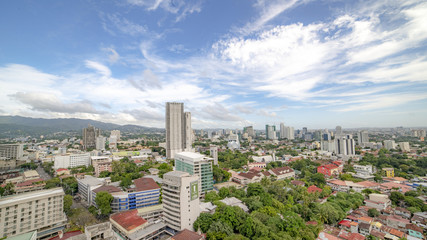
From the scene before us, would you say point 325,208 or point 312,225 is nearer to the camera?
point 312,225

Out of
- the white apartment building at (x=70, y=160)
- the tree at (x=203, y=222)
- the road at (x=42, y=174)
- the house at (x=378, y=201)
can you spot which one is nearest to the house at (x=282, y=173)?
the house at (x=378, y=201)

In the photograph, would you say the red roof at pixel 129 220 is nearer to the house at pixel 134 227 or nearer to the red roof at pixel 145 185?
the house at pixel 134 227

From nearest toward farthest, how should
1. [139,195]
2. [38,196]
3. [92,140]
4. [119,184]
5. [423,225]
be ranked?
1. [38,196]
2. [423,225]
3. [139,195]
4. [119,184]
5. [92,140]

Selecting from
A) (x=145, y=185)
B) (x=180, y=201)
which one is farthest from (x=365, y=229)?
(x=145, y=185)

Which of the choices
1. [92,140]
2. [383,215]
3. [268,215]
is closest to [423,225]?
[383,215]

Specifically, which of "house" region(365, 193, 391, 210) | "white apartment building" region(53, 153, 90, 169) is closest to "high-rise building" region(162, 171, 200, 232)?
"house" region(365, 193, 391, 210)

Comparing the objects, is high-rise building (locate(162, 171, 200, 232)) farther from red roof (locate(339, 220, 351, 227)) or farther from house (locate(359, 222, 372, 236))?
house (locate(359, 222, 372, 236))

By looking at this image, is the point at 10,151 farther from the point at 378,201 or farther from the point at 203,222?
the point at 378,201

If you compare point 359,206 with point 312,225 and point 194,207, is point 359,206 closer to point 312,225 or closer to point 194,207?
point 312,225
